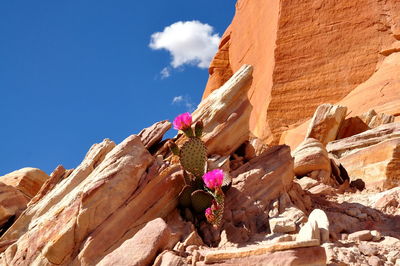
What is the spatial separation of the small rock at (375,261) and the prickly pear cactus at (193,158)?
117 inches

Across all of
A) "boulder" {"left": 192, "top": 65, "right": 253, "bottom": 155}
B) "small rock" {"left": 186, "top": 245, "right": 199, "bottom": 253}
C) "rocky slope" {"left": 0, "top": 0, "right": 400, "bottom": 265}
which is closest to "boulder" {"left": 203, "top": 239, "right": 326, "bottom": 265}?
"rocky slope" {"left": 0, "top": 0, "right": 400, "bottom": 265}

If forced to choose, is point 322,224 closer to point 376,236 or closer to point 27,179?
point 376,236

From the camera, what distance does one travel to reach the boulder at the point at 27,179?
Answer: 1574cm

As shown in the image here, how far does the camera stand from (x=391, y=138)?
16.4 m

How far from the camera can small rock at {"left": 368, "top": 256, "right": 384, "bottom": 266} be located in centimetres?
789

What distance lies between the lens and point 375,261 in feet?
26.0

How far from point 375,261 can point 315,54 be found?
2409 centimetres

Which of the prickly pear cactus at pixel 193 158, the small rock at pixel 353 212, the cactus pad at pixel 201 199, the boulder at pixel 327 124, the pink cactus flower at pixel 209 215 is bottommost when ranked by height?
the small rock at pixel 353 212

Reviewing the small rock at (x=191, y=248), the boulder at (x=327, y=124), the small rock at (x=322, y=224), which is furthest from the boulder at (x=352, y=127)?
the small rock at (x=191, y=248)

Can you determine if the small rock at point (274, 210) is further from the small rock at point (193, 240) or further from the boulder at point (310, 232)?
the small rock at point (193, 240)

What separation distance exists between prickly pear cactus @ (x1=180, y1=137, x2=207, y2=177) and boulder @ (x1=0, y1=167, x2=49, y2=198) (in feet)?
24.2

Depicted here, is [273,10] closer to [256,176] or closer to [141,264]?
[256,176]

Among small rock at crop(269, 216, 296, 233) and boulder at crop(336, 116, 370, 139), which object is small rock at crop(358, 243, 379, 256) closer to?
small rock at crop(269, 216, 296, 233)

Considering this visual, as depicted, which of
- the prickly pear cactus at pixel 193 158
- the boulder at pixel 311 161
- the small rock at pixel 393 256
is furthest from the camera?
the boulder at pixel 311 161
